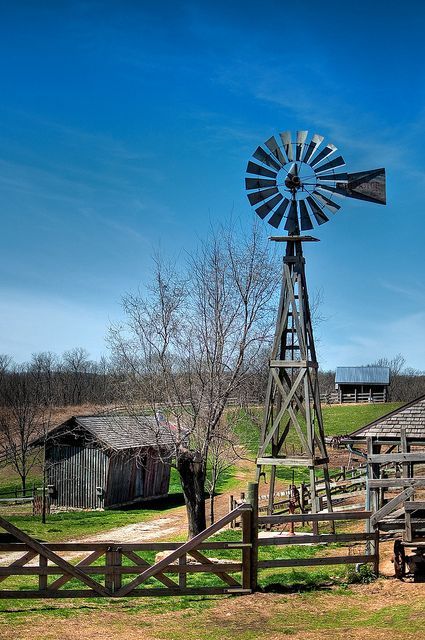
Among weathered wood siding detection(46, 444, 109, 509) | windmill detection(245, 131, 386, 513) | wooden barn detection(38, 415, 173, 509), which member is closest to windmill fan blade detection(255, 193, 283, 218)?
windmill detection(245, 131, 386, 513)

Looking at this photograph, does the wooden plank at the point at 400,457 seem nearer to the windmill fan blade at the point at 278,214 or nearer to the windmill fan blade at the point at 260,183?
the windmill fan blade at the point at 278,214

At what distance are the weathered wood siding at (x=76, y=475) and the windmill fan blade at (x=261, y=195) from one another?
18.2 m

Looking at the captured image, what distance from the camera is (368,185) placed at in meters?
22.6

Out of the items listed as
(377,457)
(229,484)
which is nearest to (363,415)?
(229,484)

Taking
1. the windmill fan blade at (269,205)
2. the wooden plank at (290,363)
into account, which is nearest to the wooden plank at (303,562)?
the wooden plank at (290,363)

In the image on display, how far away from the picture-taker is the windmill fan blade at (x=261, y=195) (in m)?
22.9

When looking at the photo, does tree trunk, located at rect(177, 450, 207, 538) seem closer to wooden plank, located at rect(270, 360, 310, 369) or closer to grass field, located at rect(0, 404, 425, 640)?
wooden plank, located at rect(270, 360, 310, 369)

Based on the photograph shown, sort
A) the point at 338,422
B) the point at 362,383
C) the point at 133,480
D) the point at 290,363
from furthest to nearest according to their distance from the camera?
the point at 362,383
the point at 338,422
the point at 133,480
the point at 290,363

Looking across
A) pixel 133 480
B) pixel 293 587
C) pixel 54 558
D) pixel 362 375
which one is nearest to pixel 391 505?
pixel 293 587

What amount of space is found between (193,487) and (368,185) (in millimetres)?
10122

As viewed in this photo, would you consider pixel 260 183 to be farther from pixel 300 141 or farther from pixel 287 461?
pixel 287 461

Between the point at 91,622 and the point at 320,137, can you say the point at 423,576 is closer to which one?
the point at 91,622

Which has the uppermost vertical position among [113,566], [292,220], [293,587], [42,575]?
[292,220]

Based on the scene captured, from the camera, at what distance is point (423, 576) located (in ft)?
44.0
